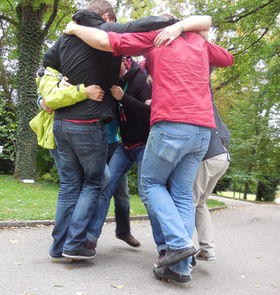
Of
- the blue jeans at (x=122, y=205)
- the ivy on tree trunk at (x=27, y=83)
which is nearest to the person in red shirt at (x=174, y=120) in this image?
the blue jeans at (x=122, y=205)

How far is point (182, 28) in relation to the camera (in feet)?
8.44

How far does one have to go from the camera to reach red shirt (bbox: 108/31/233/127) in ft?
8.14

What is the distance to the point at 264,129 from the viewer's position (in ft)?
66.5

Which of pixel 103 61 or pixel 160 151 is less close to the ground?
pixel 103 61

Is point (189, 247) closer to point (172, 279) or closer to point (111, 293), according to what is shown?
point (172, 279)

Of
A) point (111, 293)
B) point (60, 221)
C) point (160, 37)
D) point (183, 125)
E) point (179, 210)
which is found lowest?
point (111, 293)

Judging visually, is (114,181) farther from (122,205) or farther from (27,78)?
(27,78)

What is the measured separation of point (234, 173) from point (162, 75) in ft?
61.0

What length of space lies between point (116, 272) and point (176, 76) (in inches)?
70.7

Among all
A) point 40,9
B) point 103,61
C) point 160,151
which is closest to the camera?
point 160,151

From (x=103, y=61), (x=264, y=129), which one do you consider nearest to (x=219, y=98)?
(x=264, y=129)

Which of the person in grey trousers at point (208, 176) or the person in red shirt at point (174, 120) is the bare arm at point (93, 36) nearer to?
the person in red shirt at point (174, 120)

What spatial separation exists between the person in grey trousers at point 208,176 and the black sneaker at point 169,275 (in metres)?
0.66

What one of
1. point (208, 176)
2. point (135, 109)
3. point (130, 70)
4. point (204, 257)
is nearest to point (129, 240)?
point (204, 257)
